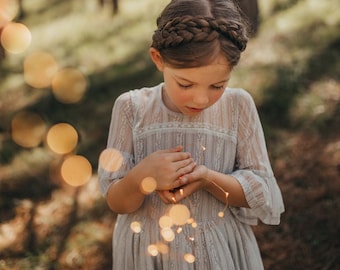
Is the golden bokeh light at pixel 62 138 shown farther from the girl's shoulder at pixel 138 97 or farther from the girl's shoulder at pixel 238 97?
the girl's shoulder at pixel 238 97

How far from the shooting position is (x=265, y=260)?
3898 mm

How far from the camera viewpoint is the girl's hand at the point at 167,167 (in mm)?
2143

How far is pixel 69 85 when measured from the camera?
6.47m

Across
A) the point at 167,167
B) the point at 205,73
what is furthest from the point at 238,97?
the point at 167,167

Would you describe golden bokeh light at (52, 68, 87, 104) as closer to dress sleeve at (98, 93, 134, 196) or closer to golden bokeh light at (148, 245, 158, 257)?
dress sleeve at (98, 93, 134, 196)

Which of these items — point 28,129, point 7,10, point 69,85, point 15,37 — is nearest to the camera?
point 28,129

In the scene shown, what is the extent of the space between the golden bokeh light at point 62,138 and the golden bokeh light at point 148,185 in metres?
3.21

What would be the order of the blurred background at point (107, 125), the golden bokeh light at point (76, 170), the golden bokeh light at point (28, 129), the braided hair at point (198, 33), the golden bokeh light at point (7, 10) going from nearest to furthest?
the braided hair at point (198, 33)
the blurred background at point (107, 125)
the golden bokeh light at point (76, 170)
the golden bokeh light at point (28, 129)
the golden bokeh light at point (7, 10)

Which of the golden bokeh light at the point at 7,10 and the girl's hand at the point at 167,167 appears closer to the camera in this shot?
the girl's hand at the point at 167,167

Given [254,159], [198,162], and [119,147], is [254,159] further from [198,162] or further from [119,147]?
[119,147]

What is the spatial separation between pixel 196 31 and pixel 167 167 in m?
0.51

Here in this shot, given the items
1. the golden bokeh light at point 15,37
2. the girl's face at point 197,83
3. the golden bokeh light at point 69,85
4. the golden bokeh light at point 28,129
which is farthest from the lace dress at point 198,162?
the golden bokeh light at point 15,37

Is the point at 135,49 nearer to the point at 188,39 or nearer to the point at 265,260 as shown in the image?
the point at 265,260

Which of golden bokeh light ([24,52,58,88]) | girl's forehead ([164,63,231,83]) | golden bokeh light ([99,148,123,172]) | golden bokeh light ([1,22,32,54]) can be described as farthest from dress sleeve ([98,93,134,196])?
golden bokeh light ([1,22,32,54])
